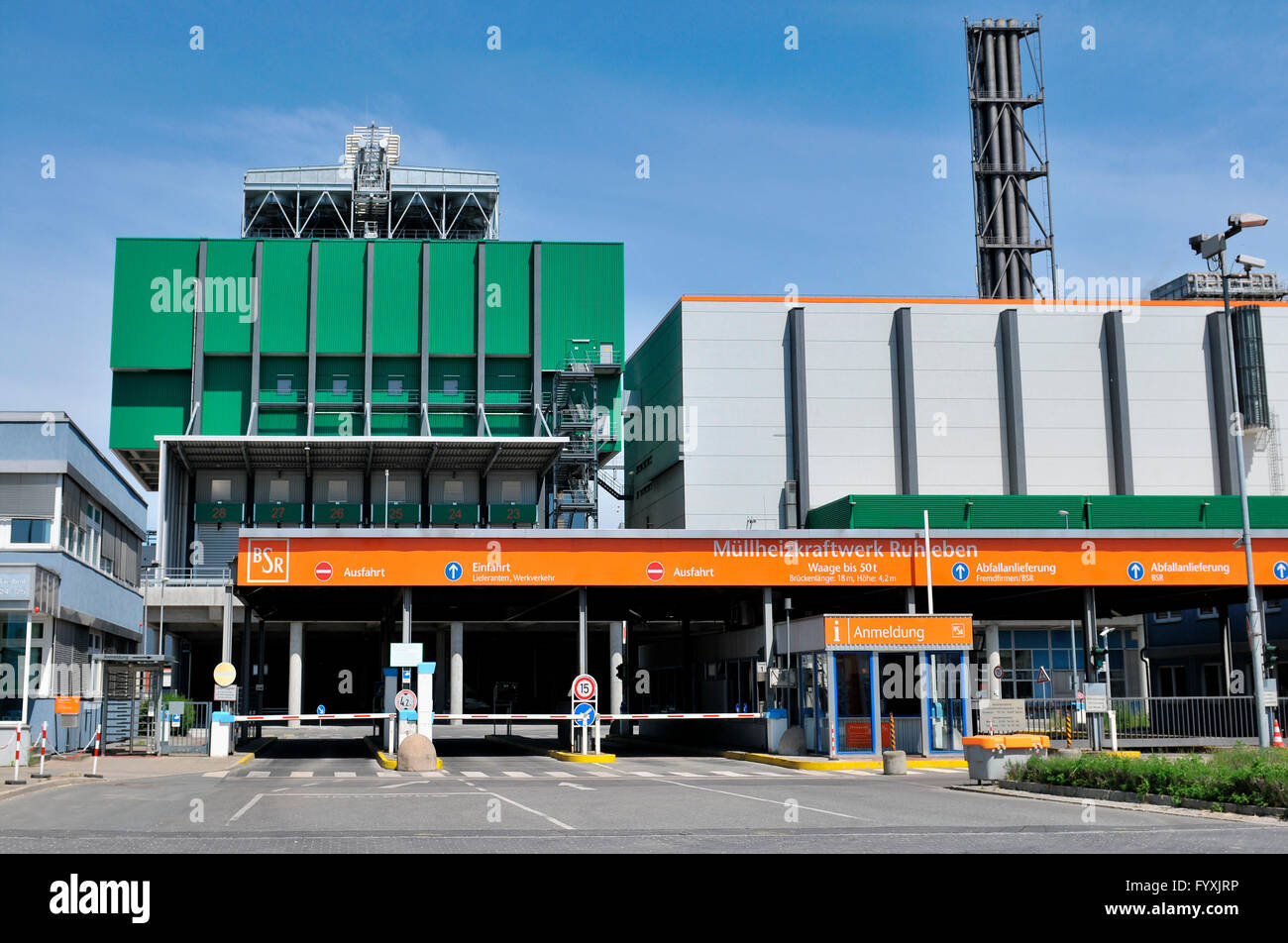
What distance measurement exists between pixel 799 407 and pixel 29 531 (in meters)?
36.0

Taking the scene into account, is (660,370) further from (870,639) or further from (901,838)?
(901,838)

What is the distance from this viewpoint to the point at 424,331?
6669cm

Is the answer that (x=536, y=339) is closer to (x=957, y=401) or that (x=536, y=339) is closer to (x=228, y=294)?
(x=228, y=294)

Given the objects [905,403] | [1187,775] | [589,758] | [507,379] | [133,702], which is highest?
[507,379]

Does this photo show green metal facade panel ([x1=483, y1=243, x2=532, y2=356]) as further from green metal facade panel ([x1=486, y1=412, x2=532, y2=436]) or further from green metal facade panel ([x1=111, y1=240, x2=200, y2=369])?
green metal facade panel ([x1=111, y1=240, x2=200, y2=369])

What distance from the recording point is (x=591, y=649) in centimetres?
8950

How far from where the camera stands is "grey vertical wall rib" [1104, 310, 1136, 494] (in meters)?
62.1

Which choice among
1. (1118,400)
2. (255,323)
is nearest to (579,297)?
(255,323)

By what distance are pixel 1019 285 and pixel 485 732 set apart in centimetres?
4313

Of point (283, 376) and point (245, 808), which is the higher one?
point (283, 376)

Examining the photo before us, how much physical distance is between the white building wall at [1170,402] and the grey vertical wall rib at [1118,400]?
36 centimetres

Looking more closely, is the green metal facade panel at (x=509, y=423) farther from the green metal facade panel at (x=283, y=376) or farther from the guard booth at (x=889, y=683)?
the guard booth at (x=889, y=683)

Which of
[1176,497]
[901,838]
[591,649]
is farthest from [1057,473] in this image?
[901,838]

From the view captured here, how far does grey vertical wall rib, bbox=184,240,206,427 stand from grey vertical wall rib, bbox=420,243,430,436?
36.0 ft
